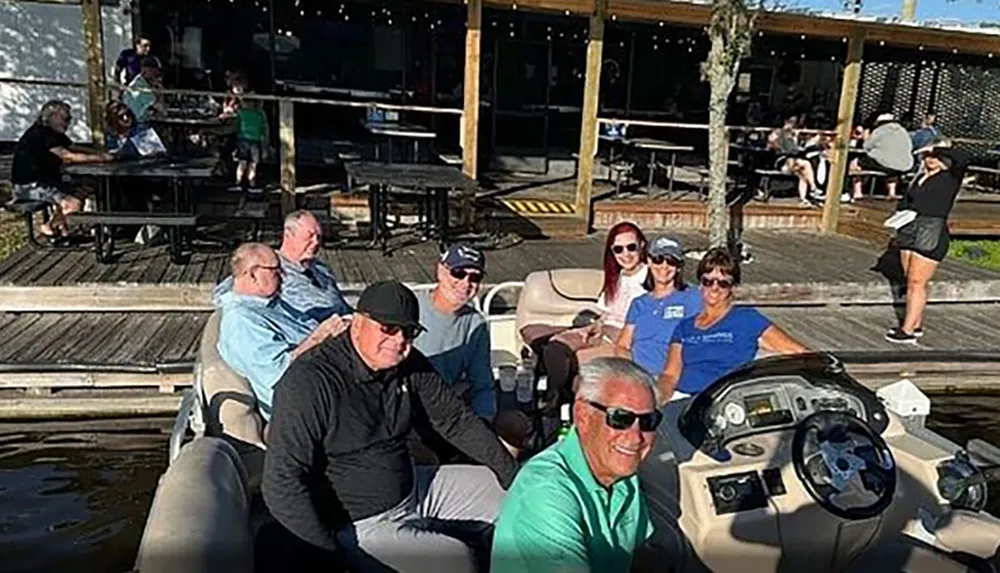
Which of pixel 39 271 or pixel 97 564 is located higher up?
pixel 39 271

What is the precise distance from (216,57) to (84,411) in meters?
6.46

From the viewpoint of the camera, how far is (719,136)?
23.2ft

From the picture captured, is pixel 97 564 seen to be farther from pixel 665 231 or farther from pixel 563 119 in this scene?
pixel 563 119

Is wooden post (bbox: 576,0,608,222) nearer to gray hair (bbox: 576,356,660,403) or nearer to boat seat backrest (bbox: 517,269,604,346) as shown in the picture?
boat seat backrest (bbox: 517,269,604,346)

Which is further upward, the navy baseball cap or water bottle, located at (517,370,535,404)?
the navy baseball cap

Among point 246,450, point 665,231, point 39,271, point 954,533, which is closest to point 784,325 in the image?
point 665,231

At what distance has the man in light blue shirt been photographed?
323 cm

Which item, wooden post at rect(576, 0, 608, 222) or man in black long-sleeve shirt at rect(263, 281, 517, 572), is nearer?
man in black long-sleeve shirt at rect(263, 281, 517, 572)

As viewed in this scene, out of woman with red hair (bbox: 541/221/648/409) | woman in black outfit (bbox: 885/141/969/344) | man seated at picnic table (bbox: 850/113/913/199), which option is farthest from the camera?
man seated at picnic table (bbox: 850/113/913/199)

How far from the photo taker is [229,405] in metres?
2.89

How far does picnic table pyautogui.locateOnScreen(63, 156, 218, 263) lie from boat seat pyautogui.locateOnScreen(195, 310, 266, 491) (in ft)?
11.0

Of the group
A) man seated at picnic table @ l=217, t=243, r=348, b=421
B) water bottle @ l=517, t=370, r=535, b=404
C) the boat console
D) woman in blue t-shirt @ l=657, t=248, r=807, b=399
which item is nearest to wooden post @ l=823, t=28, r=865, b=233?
woman in blue t-shirt @ l=657, t=248, r=807, b=399

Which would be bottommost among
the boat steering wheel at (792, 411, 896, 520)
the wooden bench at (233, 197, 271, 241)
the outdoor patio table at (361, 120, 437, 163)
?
the wooden bench at (233, 197, 271, 241)

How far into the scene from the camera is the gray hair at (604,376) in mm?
1761
